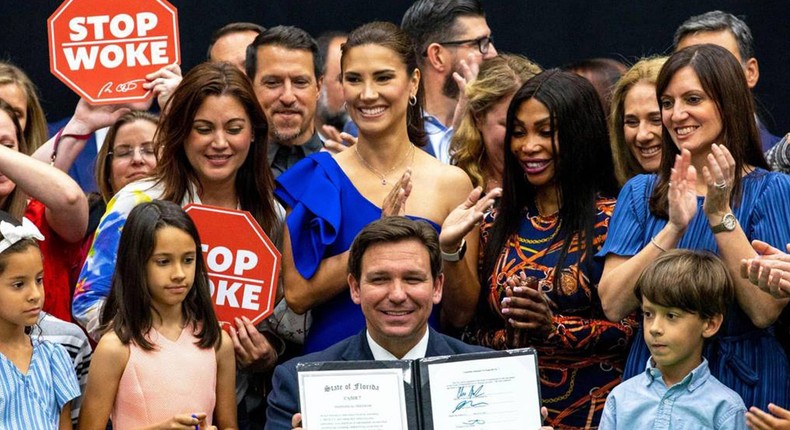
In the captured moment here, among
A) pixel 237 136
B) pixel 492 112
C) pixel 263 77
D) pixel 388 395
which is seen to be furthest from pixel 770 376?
pixel 263 77

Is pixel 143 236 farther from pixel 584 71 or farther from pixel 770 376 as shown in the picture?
pixel 584 71

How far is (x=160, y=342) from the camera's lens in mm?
4973

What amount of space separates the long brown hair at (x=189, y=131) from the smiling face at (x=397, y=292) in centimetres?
73

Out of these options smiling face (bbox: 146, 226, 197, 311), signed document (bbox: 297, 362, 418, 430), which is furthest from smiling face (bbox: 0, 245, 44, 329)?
signed document (bbox: 297, 362, 418, 430)

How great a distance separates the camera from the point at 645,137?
5.81 m

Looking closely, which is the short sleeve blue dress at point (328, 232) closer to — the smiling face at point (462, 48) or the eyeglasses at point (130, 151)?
the eyeglasses at point (130, 151)

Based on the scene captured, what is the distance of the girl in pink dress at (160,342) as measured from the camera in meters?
4.89

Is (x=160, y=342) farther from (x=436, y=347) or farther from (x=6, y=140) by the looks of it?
(x=6, y=140)

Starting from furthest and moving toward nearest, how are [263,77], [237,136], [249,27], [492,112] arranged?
[249,27], [263,77], [492,112], [237,136]

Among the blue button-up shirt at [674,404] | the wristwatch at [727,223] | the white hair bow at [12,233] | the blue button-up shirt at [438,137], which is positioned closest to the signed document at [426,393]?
the blue button-up shirt at [674,404]

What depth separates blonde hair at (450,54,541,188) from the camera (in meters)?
5.96

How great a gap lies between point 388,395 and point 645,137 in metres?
1.77

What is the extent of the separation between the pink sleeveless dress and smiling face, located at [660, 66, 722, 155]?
68.4 inches

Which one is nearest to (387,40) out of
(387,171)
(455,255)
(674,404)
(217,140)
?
(387,171)
